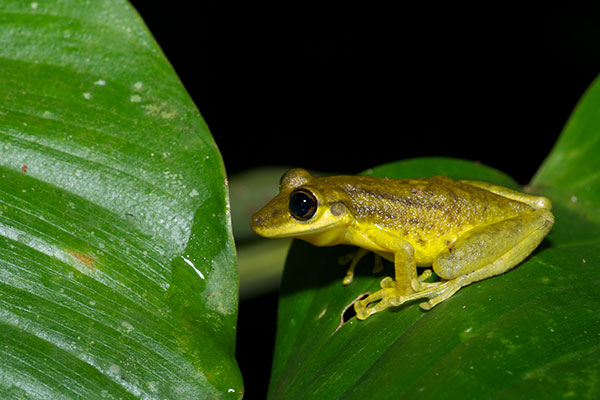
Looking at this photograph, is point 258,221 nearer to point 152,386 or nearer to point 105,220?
point 105,220

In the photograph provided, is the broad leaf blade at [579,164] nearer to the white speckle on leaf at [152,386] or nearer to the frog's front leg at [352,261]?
the frog's front leg at [352,261]

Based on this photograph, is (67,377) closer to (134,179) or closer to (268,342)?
(134,179)

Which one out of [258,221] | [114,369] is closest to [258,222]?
[258,221]

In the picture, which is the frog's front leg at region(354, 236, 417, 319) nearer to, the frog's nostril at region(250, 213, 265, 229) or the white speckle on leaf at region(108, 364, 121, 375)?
the frog's nostril at region(250, 213, 265, 229)

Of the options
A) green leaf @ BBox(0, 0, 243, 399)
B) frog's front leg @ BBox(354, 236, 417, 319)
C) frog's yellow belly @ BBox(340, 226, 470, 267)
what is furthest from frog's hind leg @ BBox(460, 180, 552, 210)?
green leaf @ BBox(0, 0, 243, 399)

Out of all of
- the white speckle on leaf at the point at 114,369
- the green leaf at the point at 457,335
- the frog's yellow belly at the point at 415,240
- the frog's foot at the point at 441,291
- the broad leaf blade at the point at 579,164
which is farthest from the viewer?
the broad leaf blade at the point at 579,164

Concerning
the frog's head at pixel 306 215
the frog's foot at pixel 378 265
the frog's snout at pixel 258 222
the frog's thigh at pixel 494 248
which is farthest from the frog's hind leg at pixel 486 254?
the frog's snout at pixel 258 222

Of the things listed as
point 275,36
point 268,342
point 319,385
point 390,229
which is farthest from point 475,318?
point 275,36
